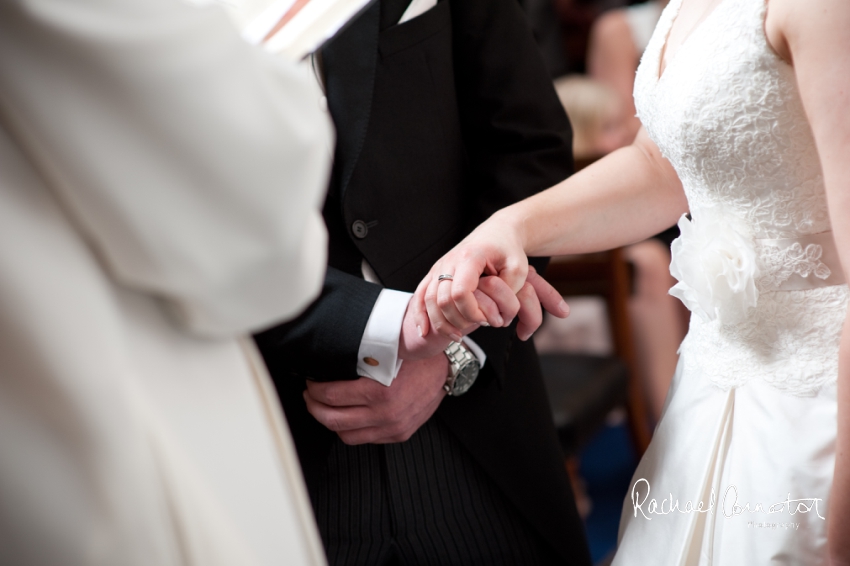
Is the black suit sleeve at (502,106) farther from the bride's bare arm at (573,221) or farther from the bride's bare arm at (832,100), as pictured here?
the bride's bare arm at (832,100)

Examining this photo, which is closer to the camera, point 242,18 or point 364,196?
point 242,18

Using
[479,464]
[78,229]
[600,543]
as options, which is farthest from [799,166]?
[600,543]

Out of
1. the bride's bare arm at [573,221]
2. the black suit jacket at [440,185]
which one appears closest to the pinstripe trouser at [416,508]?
the black suit jacket at [440,185]

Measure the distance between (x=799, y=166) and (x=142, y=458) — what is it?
2.27ft

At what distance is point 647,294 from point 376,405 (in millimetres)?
2372

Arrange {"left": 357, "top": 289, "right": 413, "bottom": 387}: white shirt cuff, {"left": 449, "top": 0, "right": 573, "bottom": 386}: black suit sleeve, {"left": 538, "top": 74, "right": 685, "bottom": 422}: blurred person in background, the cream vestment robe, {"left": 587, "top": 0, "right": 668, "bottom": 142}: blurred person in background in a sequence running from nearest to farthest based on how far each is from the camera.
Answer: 1. the cream vestment robe
2. {"left": 357, "top": 289, "right": 413, "bottom": 387}: white shirt cuff
3. {"left": 449, "top": 0, "right": 573, "bottom": 386}: black suit sleeve
4. {"left": 538, "top": 74, "right": 685, "bottom": 422}: blurred person in background
5. {"left": 587, "top": 0, "right": 668, "bottom": 142}: blurred person in background

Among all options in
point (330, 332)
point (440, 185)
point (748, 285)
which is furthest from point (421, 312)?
point (748, 285)

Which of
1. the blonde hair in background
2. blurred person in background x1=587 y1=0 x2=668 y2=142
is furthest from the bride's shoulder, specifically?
blurred person in background x1=587 y1=0 x2=668 y2=142

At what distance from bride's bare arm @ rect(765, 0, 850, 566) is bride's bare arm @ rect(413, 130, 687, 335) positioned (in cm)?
30

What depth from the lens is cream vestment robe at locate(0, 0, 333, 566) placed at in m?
0.43

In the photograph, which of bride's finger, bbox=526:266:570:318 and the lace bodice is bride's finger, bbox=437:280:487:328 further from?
the lace bodice

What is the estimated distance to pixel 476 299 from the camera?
82cm

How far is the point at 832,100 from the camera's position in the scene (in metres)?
0.66

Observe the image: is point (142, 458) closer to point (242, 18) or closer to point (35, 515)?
point (35, 515)
